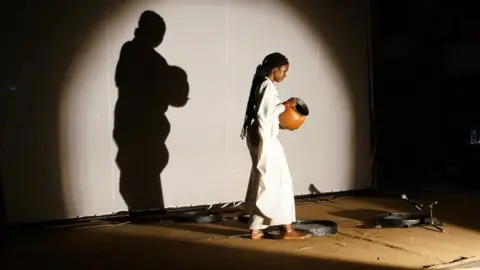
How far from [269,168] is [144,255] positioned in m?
1.02

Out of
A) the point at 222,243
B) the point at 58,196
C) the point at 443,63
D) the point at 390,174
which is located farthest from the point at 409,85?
the point at 58,196

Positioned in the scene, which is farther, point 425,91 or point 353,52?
point 425,91

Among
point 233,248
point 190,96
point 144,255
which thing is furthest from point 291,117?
point 190,96

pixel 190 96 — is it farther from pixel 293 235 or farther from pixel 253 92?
pixel 293 235

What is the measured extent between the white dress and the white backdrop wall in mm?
1484

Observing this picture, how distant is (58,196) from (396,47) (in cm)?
377

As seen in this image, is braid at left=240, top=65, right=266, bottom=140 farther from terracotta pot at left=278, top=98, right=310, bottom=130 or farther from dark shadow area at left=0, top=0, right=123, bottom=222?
dark shadow area at left=0, top=0, right=123, bottom=222

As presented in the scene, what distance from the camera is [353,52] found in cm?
664

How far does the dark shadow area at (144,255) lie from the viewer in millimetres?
3980

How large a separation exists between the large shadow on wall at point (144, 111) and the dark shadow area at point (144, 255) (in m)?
0.80

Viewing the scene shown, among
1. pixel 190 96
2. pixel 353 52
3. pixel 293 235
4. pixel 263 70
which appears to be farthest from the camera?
pixel 353 52

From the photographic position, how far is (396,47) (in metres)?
6.89

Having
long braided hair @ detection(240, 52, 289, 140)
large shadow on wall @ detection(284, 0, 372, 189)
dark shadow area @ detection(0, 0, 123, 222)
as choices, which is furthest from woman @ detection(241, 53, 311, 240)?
large shadow on wall @ detection(284, 0, 372, 189)

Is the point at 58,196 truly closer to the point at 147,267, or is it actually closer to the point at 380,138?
the point at 147,267
